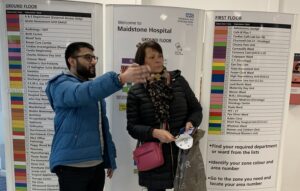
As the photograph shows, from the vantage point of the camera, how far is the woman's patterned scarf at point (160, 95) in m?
1.72

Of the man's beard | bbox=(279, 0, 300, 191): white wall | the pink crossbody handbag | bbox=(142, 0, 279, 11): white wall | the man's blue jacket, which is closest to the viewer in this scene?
the man's blue jacket

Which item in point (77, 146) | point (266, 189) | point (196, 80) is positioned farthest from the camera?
point (266, 189)

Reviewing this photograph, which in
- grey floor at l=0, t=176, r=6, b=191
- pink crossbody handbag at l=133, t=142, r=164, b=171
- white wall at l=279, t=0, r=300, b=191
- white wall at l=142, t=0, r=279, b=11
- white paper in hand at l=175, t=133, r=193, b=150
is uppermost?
white wall at l=142, t=0, r=279, b=11

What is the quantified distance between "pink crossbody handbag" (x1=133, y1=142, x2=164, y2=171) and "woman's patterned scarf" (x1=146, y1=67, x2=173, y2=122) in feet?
0.52

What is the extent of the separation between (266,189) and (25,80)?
1.88 meters

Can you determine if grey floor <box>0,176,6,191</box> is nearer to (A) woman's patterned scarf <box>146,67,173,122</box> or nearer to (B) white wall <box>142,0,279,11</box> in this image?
(A) woman's patterned scarf <box>146,67,173,122</box>

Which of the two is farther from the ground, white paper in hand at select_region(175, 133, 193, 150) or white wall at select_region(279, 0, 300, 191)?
white paper in hand at select_region(175, 133, 193, 150)

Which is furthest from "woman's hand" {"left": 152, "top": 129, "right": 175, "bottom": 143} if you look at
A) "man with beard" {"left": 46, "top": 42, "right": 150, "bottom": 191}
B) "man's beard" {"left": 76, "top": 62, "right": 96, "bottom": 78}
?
"man's beard" {"left": 76, "top": 62, "right": 96, "bottom": 78}

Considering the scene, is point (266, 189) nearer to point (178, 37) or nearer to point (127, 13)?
point (178, 37)

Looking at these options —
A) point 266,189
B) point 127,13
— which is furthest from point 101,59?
point 266,189

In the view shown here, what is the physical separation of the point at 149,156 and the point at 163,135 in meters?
0.17

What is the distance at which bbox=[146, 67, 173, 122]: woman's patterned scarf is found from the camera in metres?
1.72

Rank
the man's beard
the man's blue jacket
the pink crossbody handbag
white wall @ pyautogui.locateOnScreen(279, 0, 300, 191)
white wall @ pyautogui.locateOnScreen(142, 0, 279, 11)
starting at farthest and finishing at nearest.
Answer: white wall @ pyautogui.locateOnScreen(279, 0, 300, 191) → white wall @ pyautogui.locateOnScreen(142, 0, 279, 11) → the pink crossbody handbag → the man's beard → the man's blue jacket

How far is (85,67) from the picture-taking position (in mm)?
1605
